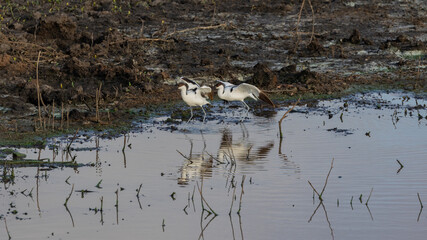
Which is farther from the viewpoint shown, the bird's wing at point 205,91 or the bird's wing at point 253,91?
the bird's wing at point 253,91

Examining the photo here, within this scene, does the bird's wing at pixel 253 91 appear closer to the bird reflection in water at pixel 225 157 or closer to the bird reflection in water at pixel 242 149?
the bird reflection in water at pixel 242 149

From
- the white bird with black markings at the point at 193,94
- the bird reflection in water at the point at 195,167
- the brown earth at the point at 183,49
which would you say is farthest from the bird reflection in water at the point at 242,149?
the brown earth at the point at 183,49

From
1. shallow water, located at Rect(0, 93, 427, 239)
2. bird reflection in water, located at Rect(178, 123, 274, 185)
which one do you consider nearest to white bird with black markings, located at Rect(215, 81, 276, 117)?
shallow water, located at Rect(0, 93, 427, 239)

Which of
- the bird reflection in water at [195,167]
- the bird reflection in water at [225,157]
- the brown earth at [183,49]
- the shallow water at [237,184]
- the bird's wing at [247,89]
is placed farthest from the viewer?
the brown earth at [183,49]

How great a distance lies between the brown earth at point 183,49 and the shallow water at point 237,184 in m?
1.75

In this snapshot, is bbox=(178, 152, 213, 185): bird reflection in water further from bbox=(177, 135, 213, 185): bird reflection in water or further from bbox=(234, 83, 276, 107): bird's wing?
bbox=(234, 83, 276, 107): bird's wing

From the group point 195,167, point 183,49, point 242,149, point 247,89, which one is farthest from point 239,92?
point 183,49

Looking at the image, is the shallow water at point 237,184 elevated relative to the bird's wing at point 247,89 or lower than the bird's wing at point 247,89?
lower

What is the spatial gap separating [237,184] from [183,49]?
784cm

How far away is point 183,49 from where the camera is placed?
16500 mm

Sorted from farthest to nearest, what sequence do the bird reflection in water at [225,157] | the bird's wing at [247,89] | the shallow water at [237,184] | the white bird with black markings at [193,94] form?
the bird's wing at [247,89], the white bird with black markings at [193,94], the bird reflection in water at [225,157], the shallow water at [237,184]

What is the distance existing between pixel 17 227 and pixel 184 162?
9.72 feet

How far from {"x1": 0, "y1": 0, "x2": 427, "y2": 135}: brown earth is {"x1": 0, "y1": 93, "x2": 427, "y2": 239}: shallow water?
175cm

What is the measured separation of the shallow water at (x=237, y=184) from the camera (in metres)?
7.52
